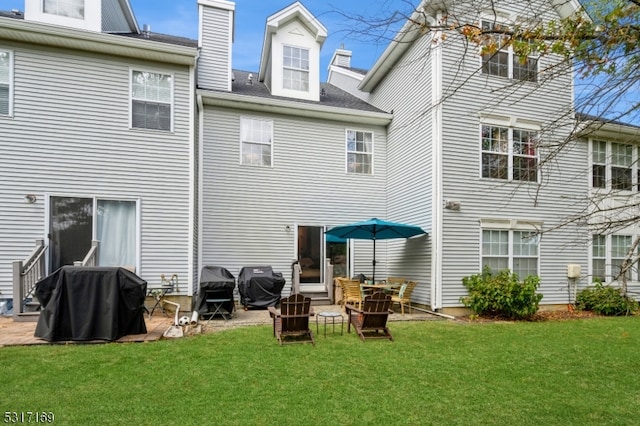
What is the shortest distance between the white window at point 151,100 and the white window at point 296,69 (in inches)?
152

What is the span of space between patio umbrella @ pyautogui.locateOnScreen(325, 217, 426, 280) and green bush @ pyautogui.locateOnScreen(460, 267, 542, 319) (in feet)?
6.33

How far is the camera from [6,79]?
25.9 ft

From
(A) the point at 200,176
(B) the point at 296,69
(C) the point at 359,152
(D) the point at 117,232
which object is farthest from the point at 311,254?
(B) the point at 296,69

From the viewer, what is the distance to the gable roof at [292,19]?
11219 mm

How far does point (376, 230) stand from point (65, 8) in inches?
355

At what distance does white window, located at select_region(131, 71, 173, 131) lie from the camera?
8680 mm

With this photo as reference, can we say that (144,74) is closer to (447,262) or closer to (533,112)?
(447,262)

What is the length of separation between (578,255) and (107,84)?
1337 cm

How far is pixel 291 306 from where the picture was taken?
19.8ft

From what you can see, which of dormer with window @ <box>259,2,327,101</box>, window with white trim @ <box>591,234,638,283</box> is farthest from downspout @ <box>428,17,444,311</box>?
window with white trim @ <box>591,234,638,283</box>

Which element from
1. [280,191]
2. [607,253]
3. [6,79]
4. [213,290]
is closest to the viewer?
[213,290]

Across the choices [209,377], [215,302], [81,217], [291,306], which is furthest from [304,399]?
[81,217]

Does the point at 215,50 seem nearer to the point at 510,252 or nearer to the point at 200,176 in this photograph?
the point at 200,176

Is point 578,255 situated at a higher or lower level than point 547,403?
higher
